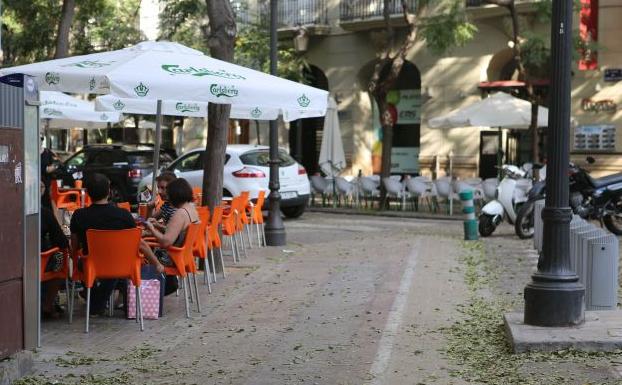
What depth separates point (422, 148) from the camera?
89.5 feet

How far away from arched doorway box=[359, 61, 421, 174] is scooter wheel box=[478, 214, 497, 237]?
12.4m

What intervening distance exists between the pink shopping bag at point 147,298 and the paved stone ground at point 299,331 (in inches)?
6.5

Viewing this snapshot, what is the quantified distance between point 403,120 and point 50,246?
2137 centimetres

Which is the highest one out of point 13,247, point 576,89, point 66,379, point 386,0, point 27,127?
point 386,0

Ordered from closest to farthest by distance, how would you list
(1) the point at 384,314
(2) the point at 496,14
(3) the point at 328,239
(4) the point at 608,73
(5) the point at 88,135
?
(1) the point at 384,314, (3) the point at 328,239, (4) the point at 608,73, (2) the point at 496,14, (5) the point at 88,135

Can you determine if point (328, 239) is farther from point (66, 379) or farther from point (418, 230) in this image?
point (66, 379)

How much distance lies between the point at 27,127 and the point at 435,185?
15.8 metres

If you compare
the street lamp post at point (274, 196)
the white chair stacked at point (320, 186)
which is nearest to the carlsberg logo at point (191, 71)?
the street lamp post at point (274, 196)

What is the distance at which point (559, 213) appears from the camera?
741 cm

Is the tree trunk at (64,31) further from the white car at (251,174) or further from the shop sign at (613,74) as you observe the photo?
the shop sign at (613,74)

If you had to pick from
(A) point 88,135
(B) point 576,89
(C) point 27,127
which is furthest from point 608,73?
(A) point 88,135

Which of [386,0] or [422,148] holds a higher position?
[386,0]

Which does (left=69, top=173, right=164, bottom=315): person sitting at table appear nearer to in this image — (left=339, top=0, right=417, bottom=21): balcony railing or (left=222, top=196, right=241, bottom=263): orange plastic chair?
(left=222, top=196, right=241, bottom=263): orange plastic chair

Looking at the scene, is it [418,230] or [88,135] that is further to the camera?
[88,135]
